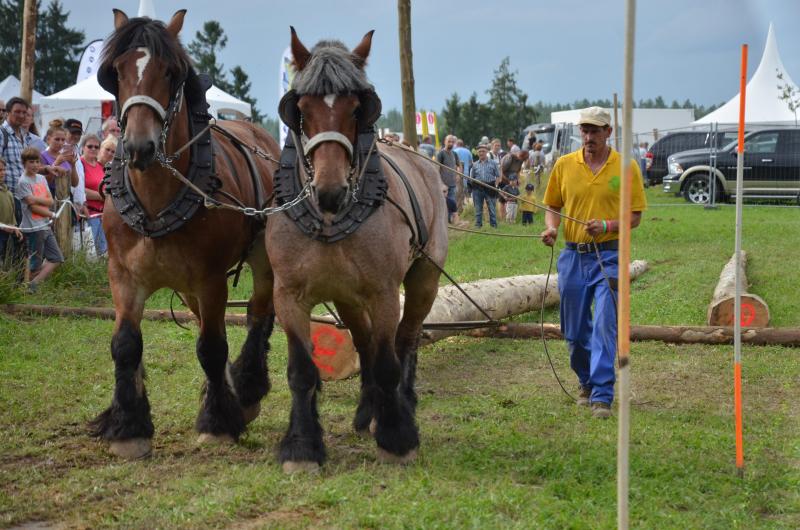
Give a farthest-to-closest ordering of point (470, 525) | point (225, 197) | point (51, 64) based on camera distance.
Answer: point (51, 64), point (225, 197), point (470, 525)

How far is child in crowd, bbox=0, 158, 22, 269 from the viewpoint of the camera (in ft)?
33.4

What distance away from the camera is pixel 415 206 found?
571 centimetres

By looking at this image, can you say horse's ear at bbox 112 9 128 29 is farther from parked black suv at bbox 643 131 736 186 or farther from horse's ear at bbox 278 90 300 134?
parked black suv at bbox 643 131 736 186

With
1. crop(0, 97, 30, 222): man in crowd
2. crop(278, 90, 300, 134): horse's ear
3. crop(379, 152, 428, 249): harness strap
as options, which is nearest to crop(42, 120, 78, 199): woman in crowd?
crop(0, 97, 30, 222): man in crowd

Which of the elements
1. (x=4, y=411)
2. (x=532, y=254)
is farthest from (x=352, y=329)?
(x=532, y=254)

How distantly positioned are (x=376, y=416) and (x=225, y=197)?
1549mm

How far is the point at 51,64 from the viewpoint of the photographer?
49031mm

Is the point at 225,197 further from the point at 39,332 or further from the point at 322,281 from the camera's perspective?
the point at 39,332

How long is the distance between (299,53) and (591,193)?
2.38 meters

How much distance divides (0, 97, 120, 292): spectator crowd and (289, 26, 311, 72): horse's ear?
5812 millimetres

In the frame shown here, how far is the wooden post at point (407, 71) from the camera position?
14.4 meters

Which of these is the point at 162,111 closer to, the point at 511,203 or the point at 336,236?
the point at 336,236

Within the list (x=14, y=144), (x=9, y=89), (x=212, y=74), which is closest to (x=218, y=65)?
(x=212, y=74)

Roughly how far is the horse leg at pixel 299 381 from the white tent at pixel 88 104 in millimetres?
15211
